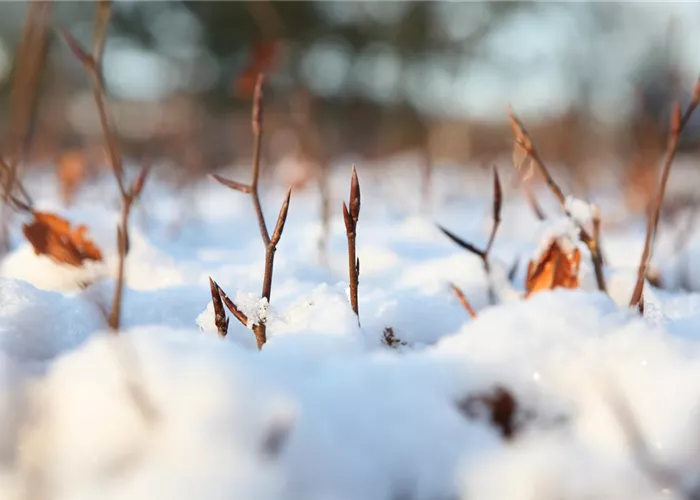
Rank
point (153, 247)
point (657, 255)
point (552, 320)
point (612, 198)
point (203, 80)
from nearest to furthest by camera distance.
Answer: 1. point (552, 320)
2. point (153, 247)
3. point (657, 255)
4. point (612, 198)
5. point (203, 80)

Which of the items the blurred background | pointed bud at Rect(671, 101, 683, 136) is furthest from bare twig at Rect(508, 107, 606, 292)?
the blurred background

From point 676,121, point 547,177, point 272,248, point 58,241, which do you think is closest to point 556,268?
point 547,177

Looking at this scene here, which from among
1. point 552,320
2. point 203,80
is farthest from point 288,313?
point 203,80

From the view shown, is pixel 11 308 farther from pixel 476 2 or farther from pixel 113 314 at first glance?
pixel 476 2

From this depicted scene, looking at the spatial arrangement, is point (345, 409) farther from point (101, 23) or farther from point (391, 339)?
point (101, 23)

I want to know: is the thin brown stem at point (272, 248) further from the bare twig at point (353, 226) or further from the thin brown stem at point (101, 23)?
the thin brown stem at point (101, 23)

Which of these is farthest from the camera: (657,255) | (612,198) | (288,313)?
(612,198)
